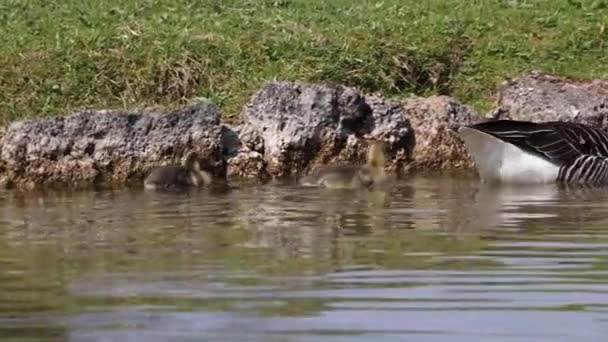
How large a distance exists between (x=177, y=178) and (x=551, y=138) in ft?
8.80

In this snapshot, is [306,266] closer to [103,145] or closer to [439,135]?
[103,145]

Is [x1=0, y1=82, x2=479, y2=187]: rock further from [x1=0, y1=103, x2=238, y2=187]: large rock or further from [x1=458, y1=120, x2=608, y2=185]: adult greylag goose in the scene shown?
[x1=458, y1=120, x2=608, y2=185]: adult greylag goose

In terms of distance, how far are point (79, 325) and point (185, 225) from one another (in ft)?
10.8

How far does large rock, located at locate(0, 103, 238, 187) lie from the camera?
11805 millimetres

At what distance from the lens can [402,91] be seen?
1374 centimetres

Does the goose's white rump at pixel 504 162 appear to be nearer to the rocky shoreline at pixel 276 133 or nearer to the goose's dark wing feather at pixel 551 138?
the goose's dark wing feather at pixel 551 138

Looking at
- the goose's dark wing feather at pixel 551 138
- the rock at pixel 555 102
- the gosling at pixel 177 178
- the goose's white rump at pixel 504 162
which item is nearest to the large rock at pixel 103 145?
the gosling at pixel 177 178

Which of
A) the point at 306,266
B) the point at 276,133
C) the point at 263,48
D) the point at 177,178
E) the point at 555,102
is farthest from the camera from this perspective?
the point at 263,48

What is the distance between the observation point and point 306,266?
7.54 meters

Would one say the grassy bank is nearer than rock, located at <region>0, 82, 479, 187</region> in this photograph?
No

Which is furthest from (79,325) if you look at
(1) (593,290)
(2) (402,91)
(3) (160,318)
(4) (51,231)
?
(2) (402,91)

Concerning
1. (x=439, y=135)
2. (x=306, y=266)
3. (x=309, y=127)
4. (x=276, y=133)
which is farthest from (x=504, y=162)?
(x=306, y=266)

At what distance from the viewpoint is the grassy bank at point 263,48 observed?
13180 millimetres

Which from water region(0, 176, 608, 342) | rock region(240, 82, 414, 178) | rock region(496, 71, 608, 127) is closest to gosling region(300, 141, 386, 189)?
water region(0, 176, 608, 342)
